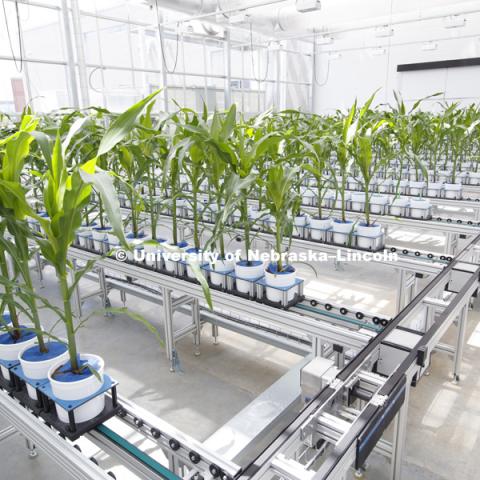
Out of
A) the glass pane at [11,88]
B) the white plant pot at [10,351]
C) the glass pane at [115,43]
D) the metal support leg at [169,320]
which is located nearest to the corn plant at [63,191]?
the white plant pot at [10,351]

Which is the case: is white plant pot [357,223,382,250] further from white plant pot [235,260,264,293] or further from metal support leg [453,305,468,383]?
white plant pot [235,260,264,293]

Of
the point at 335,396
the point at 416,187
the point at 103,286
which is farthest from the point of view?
the point at 416,187

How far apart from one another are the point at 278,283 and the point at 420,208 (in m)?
1.54

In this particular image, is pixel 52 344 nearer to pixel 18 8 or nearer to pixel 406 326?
pixel 406 326

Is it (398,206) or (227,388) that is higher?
(398,206)

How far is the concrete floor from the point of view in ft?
5.03

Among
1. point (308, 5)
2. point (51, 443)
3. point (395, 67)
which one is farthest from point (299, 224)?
point (395, 67)

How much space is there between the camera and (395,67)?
29.4 ft

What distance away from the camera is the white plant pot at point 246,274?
160 cm

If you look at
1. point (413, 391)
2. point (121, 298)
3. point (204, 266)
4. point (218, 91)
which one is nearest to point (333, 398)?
point (204, 266)

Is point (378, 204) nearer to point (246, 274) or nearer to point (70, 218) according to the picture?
point (246, 274)

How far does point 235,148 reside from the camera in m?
1.54

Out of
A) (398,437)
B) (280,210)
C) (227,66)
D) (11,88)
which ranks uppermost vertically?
(227,66)

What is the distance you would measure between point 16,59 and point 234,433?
457 cm
